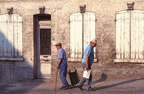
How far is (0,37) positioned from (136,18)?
6.44 metres

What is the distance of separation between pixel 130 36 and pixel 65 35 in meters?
2.85

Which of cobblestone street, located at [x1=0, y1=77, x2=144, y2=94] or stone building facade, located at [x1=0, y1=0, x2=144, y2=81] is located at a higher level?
stone building facade, located at [x1=0, y1=0, x2=144, y2=81]

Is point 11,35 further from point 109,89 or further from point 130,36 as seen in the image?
point 109,89

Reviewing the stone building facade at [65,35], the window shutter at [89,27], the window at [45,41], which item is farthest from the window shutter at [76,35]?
the window at [45,41]

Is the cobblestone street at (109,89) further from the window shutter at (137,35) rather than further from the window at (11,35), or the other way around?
the window at (11,35)

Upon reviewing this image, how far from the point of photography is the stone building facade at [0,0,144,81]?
10.7 metres

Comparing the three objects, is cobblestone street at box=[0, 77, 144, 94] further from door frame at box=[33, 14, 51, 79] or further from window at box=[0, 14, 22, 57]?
window at box=[0, 14, 22, 57]

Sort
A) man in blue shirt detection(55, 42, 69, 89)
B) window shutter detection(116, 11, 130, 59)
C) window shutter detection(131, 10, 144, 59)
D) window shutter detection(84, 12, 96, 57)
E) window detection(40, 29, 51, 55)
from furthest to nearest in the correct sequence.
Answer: window detection(40, 29, 51, 55), window shutter detection(84, 12, 96, 57), window shutter detection(116, 11, 130, 59), window shutter detection(131, 10, 144, 59), man in blue shirt detection(55, 42, 69, 89)

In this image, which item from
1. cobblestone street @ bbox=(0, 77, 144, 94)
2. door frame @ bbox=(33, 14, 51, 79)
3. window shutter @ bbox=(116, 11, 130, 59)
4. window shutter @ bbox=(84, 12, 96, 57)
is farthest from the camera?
door frame @ bbox=(33, 14, 51, 79)

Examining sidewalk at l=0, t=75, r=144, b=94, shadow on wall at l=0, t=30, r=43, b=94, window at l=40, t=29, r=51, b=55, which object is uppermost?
window at l=40, t=29, r=51, b=55

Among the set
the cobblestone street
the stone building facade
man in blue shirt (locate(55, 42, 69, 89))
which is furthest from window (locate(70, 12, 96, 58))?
man in blue shirt (locate(55, 42, 69, 89))

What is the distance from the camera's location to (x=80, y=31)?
11.1 metres

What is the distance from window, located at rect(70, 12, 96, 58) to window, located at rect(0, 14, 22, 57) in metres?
2.61

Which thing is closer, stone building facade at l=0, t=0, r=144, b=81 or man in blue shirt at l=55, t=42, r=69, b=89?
man in blue shirt at l=55, t=42, r=69, b=89
